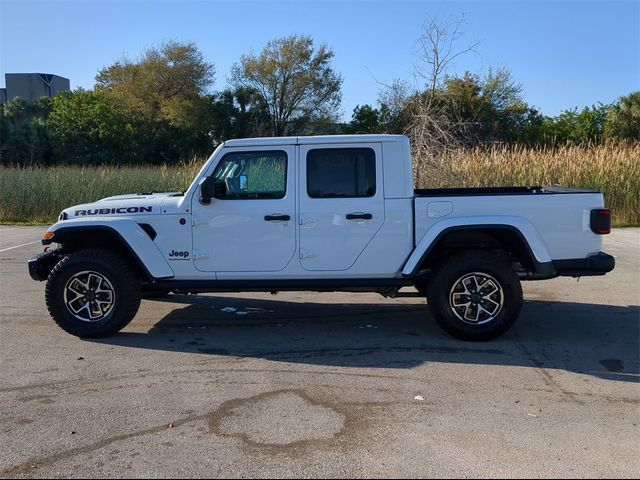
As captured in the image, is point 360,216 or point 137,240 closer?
point 360,216

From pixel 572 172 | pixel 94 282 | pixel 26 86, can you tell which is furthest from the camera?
pixel 26 86

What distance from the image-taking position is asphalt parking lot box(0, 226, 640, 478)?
3664 mm

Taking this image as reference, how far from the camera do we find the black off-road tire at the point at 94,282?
6.25 meters

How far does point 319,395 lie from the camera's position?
4742 millimetres

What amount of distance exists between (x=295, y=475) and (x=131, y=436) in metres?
1.26

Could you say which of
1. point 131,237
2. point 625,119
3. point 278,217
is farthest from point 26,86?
point 278,217

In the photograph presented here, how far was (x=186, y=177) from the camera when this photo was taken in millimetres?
20500

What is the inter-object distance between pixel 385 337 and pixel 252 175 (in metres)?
2.25

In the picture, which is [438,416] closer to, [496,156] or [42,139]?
[496,156]

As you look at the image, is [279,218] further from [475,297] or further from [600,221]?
[600,221]

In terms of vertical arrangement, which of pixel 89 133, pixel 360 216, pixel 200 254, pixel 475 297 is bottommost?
pixel 475 297

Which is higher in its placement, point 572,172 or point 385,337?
point 572,172

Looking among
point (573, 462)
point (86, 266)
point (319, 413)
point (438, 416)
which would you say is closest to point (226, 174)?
point (86, 266)

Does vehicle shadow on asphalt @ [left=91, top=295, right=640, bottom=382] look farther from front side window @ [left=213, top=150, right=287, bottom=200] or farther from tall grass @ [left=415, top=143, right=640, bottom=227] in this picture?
→ tall grass @ [left=415, top=143, right=640, bottom=227]
